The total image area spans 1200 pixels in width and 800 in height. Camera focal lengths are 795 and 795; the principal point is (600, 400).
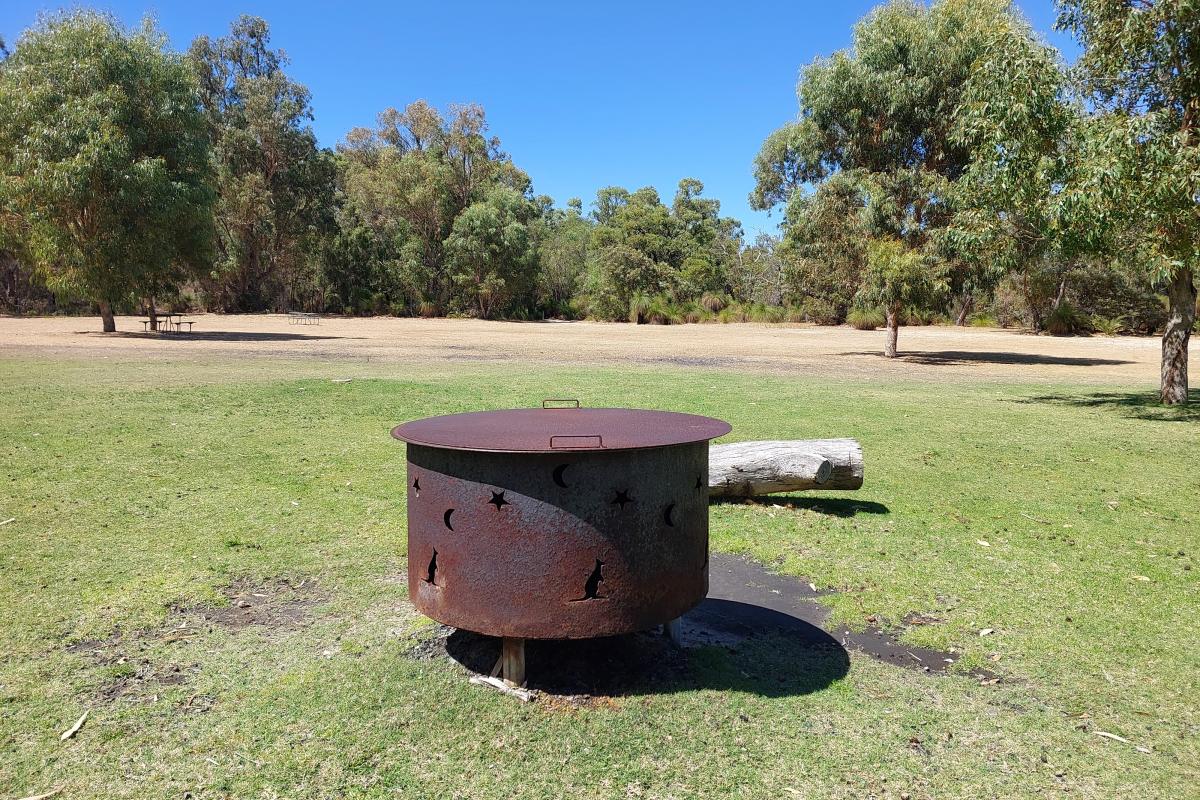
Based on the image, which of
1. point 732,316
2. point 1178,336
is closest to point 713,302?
point 732,316

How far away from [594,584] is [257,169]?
61.3 metres

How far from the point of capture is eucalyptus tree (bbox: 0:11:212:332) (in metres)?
30.0

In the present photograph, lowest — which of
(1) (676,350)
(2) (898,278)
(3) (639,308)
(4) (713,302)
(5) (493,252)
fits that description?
(1) (676,350)

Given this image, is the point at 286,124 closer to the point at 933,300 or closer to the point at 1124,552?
the point at 933,300

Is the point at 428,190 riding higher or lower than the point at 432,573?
higher

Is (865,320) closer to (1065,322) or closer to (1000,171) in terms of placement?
(1065,322)

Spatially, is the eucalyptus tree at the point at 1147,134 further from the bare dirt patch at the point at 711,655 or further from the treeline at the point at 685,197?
the bare dirt patch at the point at 711,655

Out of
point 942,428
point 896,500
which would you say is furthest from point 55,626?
point 942,428

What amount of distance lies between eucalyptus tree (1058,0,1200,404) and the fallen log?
745cm

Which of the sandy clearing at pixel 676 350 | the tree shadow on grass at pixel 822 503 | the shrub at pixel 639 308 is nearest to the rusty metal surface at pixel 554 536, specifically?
the tree shadow on grass at pixel 822 503

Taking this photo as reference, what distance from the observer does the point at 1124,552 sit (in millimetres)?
6309

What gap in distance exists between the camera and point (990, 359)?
28.4 metres

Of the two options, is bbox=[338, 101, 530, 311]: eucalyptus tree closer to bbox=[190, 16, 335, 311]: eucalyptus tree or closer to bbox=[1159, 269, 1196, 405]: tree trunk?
bbox=[190, 16, 335, 311]: eucalyptus tree

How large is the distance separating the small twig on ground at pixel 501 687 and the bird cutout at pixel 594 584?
0.62 m
